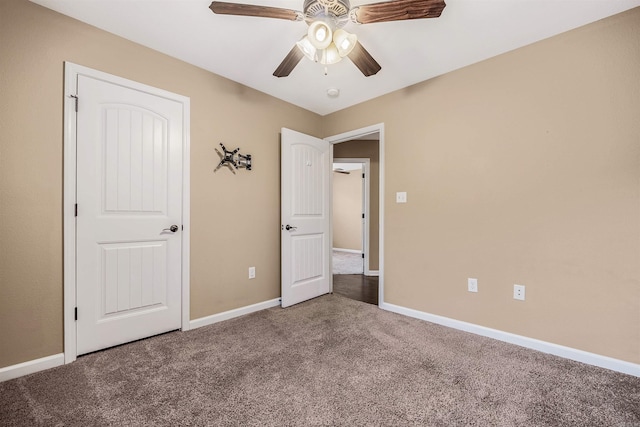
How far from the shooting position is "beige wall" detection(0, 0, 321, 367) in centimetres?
171

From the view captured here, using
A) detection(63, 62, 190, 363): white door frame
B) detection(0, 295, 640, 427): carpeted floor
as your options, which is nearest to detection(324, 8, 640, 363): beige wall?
detection(0, 295, 640, 427): carpeted floor

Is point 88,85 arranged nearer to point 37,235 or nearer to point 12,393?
point 37,235

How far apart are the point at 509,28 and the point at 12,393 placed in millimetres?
3953

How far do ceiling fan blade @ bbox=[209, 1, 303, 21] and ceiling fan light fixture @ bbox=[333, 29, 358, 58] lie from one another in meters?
0.24

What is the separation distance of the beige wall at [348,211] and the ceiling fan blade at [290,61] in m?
5.70

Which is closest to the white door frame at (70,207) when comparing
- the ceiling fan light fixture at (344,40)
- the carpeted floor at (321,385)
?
the carpeted floor at (321,385)

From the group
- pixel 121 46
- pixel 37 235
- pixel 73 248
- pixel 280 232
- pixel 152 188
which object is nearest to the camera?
pixel 37 235

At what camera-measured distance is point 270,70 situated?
8.46 feet

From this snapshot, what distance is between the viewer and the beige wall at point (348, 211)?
766cm

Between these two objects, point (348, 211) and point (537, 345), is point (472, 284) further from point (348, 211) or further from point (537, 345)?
point (348, 211)

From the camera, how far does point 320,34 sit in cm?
163

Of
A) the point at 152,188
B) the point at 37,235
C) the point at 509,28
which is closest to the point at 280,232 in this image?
the point at 152,188

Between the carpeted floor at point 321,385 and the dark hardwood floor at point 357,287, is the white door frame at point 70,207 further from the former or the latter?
the dark hardwood floor at point 357,287

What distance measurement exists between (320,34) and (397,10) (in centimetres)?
44
